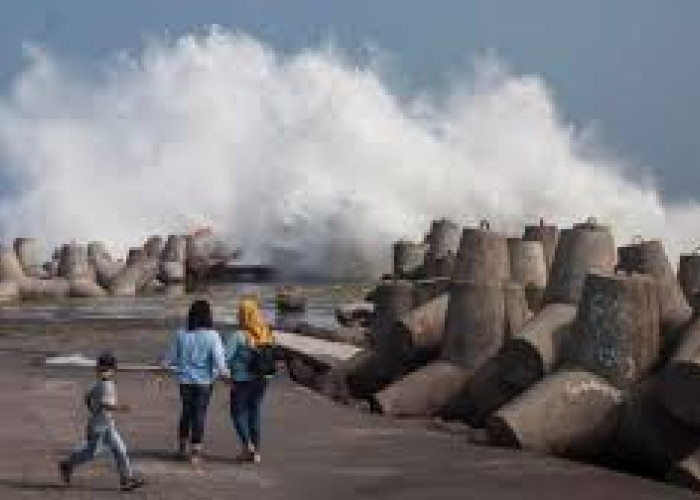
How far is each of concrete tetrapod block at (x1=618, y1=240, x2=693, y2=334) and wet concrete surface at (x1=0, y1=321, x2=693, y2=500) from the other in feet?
7.39

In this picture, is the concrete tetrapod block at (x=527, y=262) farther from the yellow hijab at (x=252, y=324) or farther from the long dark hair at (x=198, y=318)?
the long dark hair at (x=198, y=318)

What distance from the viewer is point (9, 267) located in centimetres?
4784

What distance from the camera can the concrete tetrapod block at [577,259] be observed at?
18625 millimetres

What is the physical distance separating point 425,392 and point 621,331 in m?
3.24

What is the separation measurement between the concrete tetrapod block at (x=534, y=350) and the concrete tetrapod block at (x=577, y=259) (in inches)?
45.4

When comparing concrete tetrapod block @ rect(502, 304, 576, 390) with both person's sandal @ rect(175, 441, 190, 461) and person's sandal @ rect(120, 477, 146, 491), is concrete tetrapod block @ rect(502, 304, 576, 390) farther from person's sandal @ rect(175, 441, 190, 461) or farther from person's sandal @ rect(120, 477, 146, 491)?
person's sandal @ rect(120, 477, 146, 491)

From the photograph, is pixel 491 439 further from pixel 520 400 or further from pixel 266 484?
pixel 266 484

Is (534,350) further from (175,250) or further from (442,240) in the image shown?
(175,250)

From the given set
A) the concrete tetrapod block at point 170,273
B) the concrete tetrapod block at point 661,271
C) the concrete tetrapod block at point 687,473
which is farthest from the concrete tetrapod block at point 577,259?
the concrete tetrapod block at point 170,273

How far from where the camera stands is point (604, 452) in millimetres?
15000

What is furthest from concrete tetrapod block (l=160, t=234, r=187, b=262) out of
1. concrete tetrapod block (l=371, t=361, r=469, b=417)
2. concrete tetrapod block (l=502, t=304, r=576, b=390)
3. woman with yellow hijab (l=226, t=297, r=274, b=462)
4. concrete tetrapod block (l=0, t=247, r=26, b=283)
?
woman with yellow hijab (l=226, t=297, r=274, b=462)

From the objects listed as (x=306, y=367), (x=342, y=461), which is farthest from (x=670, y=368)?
(x=306, y=367)

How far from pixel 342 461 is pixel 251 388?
1228 millimetres

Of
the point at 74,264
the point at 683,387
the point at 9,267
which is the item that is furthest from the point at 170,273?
the point at 683,387
